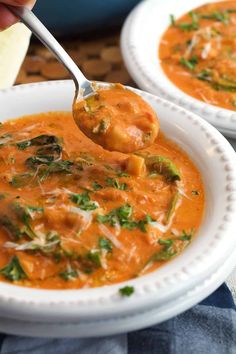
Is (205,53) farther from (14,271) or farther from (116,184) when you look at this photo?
(14,271)

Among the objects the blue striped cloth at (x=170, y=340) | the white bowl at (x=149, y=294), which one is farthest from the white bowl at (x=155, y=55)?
the blue striped cloth at (x=170, y=340)

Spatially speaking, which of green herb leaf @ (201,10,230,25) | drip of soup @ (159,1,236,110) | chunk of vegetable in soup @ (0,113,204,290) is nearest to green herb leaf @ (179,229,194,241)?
chunk of vegetable in soup @ (0,113,204,290)

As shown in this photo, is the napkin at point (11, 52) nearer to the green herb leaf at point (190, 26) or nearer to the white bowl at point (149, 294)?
the green herb leaf at point (190, 26)

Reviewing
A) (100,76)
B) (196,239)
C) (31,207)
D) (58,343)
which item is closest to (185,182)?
(196,239)

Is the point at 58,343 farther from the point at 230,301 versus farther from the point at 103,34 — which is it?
the point at 103,34

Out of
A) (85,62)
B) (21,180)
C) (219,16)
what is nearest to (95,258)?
(21,180)

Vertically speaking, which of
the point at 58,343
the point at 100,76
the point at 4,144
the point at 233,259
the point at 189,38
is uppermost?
the point at 4,144

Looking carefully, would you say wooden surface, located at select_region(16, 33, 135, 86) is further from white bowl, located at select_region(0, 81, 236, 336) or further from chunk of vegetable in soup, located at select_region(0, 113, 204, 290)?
white bowl, located at select_region(0, 81, 236, 336)
